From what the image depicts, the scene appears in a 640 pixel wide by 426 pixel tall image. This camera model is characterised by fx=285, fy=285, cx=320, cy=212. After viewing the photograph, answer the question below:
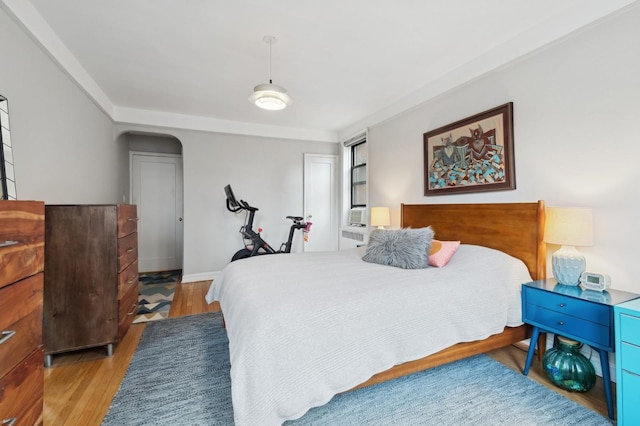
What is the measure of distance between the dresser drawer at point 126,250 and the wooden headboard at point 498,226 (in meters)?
2.97

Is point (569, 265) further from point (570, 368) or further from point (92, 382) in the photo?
point (92, 382)

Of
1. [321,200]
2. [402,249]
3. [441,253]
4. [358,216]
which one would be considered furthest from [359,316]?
[321,200]

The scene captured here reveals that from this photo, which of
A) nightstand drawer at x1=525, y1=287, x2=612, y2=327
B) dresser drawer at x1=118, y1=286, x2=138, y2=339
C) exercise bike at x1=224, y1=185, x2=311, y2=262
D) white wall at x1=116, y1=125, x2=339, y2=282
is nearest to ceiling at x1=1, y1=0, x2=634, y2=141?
white wall at x1=116, y1=125, x2=339, y2=282

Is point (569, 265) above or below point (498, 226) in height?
below

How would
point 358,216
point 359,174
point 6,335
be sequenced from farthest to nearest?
point 359,174
point 358,216
point 6,335

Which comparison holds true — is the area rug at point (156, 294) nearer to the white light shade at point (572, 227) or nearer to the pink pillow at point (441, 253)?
the pink pillow at point (441, 253)

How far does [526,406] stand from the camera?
65.4 inches

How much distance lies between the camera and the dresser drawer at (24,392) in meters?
1.04

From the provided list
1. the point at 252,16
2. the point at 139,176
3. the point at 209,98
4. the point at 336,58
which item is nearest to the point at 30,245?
the point at 252,16

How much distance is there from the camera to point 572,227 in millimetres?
1830

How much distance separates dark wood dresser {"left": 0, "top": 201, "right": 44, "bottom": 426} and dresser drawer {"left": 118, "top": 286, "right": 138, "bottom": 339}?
108 centimetres

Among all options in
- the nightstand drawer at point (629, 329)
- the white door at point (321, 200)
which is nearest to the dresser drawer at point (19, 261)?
the nightstand drawer at point (629, 329)

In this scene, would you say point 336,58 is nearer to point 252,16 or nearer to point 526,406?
point 252,16

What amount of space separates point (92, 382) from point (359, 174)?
4135mm
